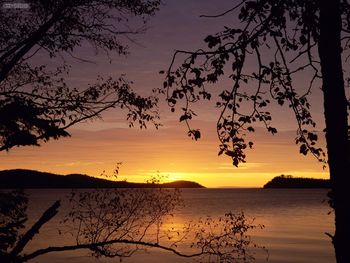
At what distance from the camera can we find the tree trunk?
17.5 ft

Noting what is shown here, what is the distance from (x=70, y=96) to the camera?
10.3m

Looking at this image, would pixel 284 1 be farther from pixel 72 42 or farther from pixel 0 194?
pixel 0 194

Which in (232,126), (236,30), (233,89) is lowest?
(232,126)

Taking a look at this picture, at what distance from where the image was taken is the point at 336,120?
5.41 metres

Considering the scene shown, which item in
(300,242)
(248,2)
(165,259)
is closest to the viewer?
(248,2)

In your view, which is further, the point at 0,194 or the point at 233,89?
the point at 0,194

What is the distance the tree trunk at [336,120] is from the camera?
532 centimetres

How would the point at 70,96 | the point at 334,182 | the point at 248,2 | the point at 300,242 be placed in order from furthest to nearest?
the point at 300,242, the point at 70,96, the point at 248,2, the point at 334,182

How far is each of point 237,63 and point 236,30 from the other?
18.0 inches

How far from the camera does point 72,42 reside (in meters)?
10.0

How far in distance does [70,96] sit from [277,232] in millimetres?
59267

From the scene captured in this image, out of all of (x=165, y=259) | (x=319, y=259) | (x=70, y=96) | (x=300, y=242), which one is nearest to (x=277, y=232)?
(x=300, y=242)

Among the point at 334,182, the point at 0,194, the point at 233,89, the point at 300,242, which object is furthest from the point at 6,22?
the point at 300,242

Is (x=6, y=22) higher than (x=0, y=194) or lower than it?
higher
